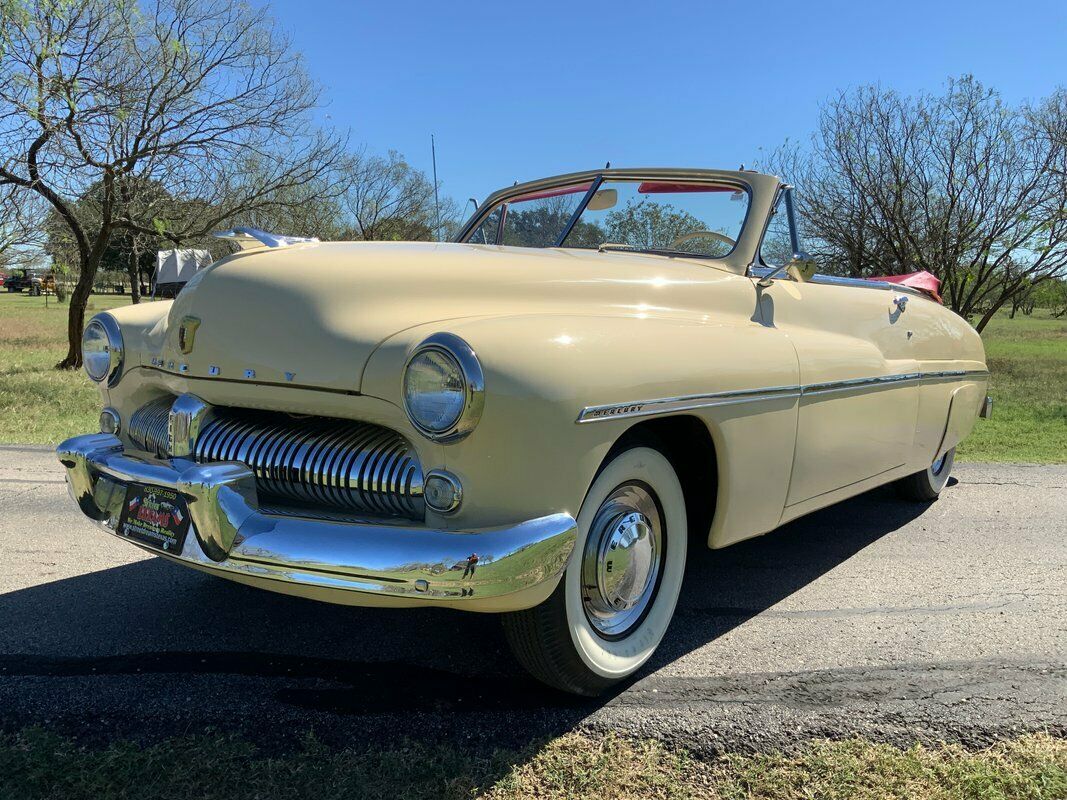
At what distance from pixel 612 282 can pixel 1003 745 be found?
5.78 ft

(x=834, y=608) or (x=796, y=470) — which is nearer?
(x=796, y=470)

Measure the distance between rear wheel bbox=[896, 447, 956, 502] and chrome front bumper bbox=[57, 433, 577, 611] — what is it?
3462 mm

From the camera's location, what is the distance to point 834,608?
3.22 m

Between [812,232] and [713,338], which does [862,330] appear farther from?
[812,232]

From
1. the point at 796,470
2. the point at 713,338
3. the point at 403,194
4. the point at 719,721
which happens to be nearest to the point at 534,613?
the point at 719,721

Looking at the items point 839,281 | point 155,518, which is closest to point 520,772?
point 155,518

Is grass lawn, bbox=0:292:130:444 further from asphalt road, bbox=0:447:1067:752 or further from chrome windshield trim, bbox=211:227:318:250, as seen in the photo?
chrome windshield trim, bbox=211:227:318:250

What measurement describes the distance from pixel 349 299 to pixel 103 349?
1.16m

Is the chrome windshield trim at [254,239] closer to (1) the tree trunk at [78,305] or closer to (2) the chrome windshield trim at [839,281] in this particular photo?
(2) the chrome windshield trim at [839,281]

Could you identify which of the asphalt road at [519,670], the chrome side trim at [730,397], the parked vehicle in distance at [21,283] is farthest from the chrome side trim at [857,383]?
the parked vehicle in distance at [21,283]

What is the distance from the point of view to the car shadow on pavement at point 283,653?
2322 mm

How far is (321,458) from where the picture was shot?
221cm

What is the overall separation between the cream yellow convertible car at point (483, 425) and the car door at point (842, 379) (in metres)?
0.02

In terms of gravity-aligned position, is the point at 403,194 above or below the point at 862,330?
above
